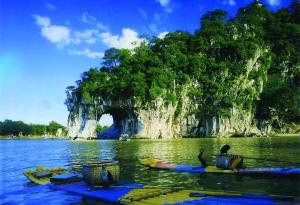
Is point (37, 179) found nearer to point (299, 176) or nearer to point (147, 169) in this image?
point (147, 169)

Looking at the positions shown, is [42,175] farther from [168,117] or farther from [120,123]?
[120,123]

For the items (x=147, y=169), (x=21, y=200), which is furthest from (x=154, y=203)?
(x=147, y=169)

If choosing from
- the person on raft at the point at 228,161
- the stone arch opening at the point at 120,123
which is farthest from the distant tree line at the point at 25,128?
the person on raft at the point at 228,161

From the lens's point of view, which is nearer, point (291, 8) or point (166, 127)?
point (166, 127)

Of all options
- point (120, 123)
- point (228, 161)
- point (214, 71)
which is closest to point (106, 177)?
point (228, 161)

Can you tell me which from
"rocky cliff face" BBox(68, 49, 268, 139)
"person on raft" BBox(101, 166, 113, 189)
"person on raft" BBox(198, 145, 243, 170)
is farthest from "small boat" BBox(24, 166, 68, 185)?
"rocky cliff face" BBox(68, 49, 268, 139)

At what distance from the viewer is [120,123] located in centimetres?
8012

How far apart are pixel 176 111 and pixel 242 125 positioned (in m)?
13.9

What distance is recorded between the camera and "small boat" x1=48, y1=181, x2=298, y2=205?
1103cm

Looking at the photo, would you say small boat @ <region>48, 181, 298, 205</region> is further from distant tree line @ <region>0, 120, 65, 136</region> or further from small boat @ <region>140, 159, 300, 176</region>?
distant tree line @ <region>0, 120, 65, 136</region>

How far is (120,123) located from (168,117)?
1055 centimetres

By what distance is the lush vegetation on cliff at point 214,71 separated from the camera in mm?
74625

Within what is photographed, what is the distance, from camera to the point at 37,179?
59.4 ft

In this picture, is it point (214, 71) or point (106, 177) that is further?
point (214, 71)
